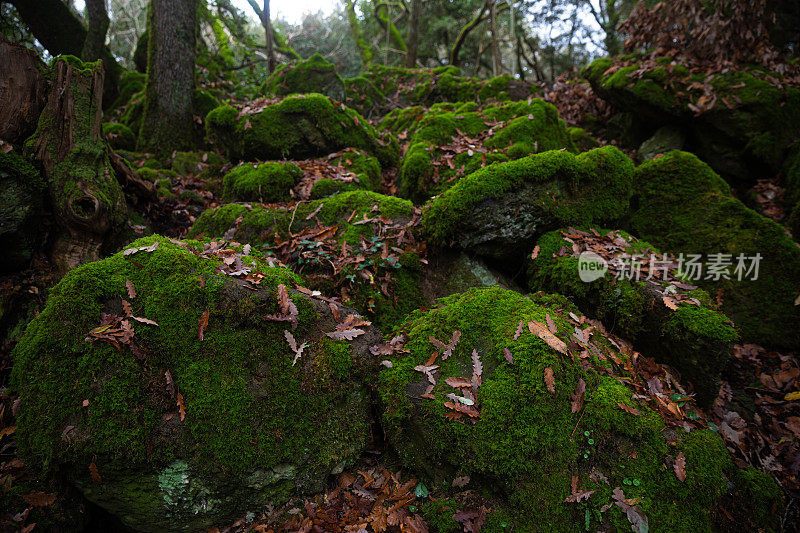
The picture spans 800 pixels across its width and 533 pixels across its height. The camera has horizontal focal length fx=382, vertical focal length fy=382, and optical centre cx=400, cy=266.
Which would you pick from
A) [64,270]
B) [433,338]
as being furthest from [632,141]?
[64,270]

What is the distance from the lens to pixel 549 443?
283 cm

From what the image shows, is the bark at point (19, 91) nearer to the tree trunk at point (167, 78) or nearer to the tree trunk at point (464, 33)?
the tree trunk at point (167, 78)

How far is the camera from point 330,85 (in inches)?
413

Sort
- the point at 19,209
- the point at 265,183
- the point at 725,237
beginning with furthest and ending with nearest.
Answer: the point at 265,183 → the point at 725,237 → the point at 19,209

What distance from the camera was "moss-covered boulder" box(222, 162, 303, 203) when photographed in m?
6.03

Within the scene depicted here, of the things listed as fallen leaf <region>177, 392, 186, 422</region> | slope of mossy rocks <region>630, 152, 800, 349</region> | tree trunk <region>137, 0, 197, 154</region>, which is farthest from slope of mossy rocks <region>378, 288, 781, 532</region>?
tree trunk <region>137, 0, 197, 154</region>

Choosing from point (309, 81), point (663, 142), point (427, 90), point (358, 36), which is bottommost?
point (663, 142)

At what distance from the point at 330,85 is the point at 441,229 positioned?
7.63m

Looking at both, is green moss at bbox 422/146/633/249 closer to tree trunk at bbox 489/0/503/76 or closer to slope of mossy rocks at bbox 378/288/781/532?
slope of mossy rocks at bbox 378/288/781/532

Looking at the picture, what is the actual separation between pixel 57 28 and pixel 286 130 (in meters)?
8.32

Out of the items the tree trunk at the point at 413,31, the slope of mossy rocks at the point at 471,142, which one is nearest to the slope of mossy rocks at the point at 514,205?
the slope of mossy rocks at the point at 471,142

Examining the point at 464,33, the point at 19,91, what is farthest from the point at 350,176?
the point at 464,33

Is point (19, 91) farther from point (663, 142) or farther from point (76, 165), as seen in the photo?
point (663, 142)

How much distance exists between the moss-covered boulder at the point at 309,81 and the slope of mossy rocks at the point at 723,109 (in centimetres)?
676
